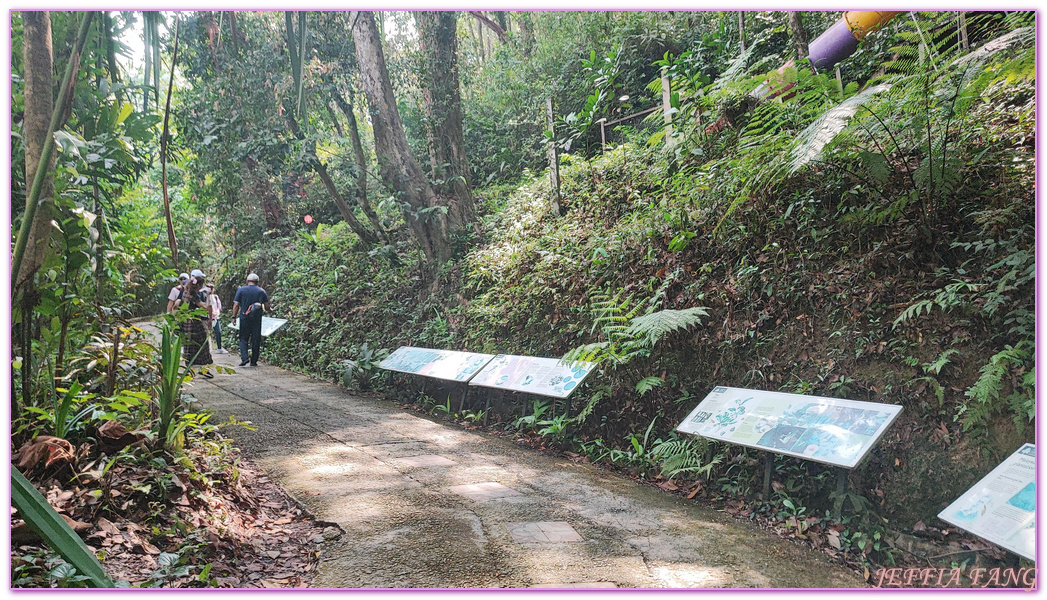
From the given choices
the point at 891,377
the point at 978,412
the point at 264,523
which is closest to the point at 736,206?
the point at 891,377

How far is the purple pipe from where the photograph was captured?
6.95 m

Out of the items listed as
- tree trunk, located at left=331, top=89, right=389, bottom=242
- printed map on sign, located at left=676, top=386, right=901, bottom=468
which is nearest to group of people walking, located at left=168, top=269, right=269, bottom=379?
tree trunk, located at left=331, top=89, right=389, bottom=242

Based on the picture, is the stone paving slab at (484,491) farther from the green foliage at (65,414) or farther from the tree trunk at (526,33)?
the tree trunk at (526,33)

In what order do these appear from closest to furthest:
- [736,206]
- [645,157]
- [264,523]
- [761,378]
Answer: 1. [264,523]
2. [761,378]
3. [736,206]
4. [645,157]

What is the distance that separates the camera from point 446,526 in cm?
315

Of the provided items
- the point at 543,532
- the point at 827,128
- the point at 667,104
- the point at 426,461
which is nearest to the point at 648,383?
the point at 426,461

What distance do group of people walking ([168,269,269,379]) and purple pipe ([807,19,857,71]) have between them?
7532 millimetres

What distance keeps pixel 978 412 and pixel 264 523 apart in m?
3.71

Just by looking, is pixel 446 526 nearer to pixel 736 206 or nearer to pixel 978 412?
pixel 978 412

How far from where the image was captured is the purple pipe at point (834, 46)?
695 centimetres

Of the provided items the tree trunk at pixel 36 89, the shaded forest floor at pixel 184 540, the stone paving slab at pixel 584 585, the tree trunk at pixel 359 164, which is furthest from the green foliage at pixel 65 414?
the tree trunk at pixel 359 164

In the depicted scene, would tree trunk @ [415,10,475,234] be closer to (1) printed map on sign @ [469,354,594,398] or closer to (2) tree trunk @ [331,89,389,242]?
(2) tree trunk @ [331,89,389,242]

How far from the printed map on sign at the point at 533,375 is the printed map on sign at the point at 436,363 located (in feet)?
0.66

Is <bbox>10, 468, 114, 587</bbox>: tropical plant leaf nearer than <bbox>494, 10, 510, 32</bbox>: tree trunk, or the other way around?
<bbox>10, 468, 114, 587</bbox>: tropical plant leaf
